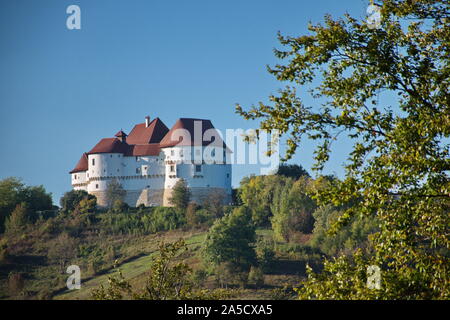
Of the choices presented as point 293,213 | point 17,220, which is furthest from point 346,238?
point 17,220

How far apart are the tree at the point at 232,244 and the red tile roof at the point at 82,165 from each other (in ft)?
125

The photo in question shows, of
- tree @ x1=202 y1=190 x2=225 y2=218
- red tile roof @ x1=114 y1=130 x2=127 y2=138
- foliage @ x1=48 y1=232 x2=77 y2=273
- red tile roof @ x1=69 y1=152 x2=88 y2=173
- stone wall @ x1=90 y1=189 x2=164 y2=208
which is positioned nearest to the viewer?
foliage @ x1=48 y1=232 x2=77 y2=273

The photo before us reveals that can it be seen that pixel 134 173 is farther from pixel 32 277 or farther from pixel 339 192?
pixel 339 192

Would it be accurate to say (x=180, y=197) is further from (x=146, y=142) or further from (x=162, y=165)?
(x=146, y=142)

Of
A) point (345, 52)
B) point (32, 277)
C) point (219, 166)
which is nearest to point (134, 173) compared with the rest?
point (219, 166)

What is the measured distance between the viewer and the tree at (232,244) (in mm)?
→ 64500

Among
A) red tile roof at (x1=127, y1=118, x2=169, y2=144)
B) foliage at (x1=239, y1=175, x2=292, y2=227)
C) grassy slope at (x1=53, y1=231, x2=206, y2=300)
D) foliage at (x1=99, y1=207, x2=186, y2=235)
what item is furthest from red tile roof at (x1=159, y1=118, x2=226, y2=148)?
grassy slope at (x1=53, y1=231, x2=206, y2=300)

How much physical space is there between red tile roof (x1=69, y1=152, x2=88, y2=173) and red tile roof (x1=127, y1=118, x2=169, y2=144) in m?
7.04

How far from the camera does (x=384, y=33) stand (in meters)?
14.4

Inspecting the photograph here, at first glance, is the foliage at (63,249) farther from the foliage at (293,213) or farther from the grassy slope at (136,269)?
the foliage at (293,213)

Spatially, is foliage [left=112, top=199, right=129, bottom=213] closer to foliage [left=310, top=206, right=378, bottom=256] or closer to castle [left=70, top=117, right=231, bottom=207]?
castle [left=70, top=117, right=231, bottom=207]

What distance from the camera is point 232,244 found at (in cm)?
6631

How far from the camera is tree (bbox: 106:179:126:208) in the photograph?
9219 centimetres

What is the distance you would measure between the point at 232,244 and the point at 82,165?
41.7 m
